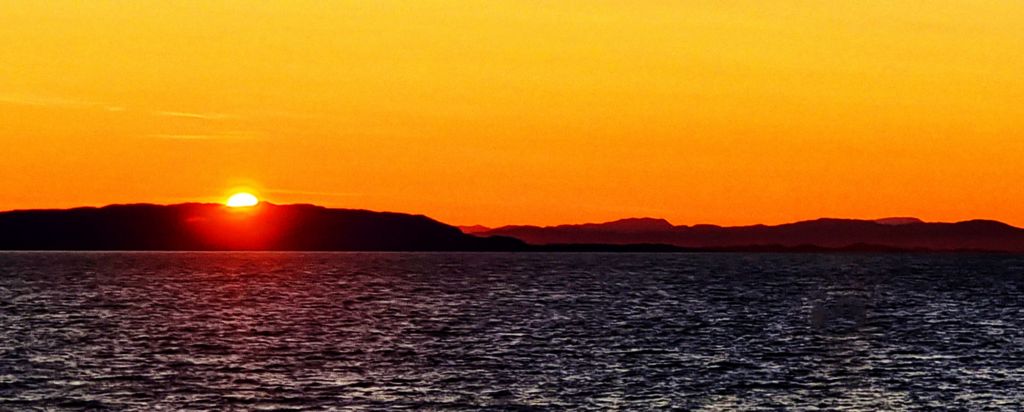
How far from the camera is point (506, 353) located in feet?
249

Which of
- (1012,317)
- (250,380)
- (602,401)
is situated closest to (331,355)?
(250,380)

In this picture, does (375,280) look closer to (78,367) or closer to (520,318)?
(520,318)

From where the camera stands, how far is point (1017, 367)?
233ft

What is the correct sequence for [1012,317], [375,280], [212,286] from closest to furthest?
[1012,317]
[212,286]
[375,280]

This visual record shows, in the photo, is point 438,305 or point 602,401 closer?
point 602,401

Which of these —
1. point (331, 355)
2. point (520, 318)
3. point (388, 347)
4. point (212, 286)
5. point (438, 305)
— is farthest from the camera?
point (212, 286)

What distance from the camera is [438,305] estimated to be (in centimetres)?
12481

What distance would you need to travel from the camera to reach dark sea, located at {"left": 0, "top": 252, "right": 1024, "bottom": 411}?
5816 cm

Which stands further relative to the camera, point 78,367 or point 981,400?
point 78,367

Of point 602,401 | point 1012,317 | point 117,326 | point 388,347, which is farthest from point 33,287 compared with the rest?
point 602,401

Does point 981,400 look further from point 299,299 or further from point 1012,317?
point 299,299

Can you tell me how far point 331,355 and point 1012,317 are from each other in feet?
202

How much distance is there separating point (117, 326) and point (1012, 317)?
68472mm

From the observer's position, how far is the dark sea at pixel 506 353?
191 feet
